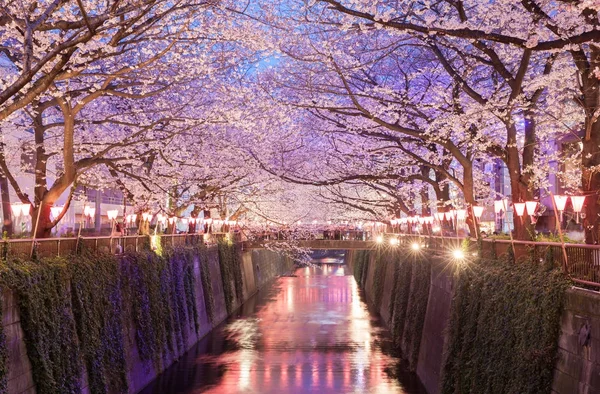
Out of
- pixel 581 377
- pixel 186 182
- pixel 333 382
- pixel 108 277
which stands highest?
pixel 186 182

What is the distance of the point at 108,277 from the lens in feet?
63.7

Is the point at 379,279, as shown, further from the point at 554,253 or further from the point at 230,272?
the point at 554,253

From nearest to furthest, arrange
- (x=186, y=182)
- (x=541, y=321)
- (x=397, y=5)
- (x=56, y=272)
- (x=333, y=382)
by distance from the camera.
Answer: (x=541, y=321), (x=56, y=272), (x=397, y=5), (x=333, y=382), (x=186, y=182)

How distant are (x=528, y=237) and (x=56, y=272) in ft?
41.0

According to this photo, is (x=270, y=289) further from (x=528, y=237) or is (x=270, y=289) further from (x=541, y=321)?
(x=541, y=321)

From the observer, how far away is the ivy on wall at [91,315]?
1406 centimetres

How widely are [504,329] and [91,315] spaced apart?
9.91 metres

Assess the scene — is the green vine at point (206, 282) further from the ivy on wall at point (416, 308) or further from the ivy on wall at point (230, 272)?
the ivy on wall at point (416, 308)

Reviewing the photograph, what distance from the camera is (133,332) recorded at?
22156mm

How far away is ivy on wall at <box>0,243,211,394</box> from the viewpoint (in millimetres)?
14062

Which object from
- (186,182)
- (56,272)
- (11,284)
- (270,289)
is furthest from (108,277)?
(270,289)

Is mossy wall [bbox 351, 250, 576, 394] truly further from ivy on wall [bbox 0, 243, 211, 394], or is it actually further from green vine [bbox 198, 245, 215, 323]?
green vine [bbox 198, 245, 215, 323]

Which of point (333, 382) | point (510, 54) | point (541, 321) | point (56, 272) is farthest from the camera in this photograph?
point (333, 382)

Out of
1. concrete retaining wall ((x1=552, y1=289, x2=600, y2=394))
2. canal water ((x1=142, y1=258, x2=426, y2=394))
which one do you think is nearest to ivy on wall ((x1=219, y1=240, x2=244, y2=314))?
canal water ((x1=142, y1=258, x2=426, y2=394))
